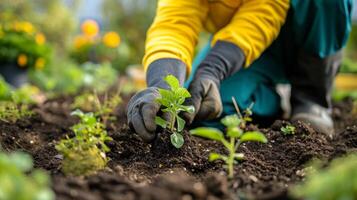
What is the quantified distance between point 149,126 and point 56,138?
1.88 ft

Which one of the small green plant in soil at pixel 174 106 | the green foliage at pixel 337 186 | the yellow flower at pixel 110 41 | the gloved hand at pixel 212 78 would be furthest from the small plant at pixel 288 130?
the yellow flower at pixel 110 41

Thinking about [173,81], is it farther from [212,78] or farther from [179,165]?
[212,78]

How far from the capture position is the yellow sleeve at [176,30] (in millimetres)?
1992

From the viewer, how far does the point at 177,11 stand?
2.18m

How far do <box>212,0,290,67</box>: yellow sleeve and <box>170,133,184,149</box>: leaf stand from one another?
573 mm

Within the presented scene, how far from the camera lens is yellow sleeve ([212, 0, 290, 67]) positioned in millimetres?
2082

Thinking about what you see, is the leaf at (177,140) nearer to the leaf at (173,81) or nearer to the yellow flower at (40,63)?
the leaf at (173,81)

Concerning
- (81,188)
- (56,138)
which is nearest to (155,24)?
(56,138)

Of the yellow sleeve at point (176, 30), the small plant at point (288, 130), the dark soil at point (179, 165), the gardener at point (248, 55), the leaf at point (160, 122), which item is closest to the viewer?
the dark soil at point (179, 165)

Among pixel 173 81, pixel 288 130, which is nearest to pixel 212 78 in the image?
pixel 288 130

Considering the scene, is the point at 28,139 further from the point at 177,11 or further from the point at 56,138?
the point at 177,11

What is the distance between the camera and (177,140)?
1623 mm

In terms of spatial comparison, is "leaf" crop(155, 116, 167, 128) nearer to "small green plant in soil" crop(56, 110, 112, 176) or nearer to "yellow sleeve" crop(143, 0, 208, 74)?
"small green plant in soil" crop(56, 110, 112, 176)

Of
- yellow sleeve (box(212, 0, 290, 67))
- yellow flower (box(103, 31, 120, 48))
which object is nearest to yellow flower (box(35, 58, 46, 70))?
yellow flower (box(103, 31, 120, 48))
